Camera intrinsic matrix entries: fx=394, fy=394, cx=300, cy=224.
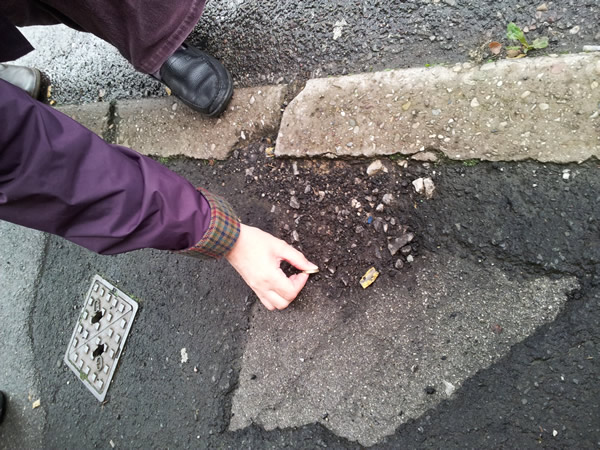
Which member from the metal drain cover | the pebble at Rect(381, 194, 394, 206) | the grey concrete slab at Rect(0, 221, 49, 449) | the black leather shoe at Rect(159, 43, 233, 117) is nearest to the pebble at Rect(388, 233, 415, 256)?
the pebble at Rect(381, 194, 394, 206)

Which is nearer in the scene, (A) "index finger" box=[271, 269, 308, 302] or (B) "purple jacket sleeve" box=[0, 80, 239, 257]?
(B) "purple jacket sleeve" box=[0, 80, 239, 257]

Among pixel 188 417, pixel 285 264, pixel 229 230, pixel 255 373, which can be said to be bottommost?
pixel 188 417

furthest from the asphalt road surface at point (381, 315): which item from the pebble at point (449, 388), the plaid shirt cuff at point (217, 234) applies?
the plaid shirt cuff at point (217, 234)

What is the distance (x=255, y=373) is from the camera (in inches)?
60.4

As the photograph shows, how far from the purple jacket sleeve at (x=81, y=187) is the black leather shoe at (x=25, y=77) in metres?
1.89

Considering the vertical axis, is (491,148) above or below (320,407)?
above

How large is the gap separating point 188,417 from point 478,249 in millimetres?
1308

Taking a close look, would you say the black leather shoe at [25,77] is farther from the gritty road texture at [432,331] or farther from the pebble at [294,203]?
the pebble at [294,203]

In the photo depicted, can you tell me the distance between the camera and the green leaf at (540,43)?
1263mm

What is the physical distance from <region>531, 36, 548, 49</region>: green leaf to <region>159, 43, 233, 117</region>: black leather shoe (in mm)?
1149

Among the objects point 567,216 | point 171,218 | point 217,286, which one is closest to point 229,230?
point 171,218

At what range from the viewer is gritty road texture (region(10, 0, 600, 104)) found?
A: 1284 mm

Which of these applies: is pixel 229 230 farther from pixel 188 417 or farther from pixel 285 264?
pixel 188 417

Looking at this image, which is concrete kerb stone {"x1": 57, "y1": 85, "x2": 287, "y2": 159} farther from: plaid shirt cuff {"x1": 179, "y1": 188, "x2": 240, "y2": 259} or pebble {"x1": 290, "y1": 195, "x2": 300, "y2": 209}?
plaid shirt cuff {"x1": 179, "y1": 188, "x2": 240, "y2": 259}
